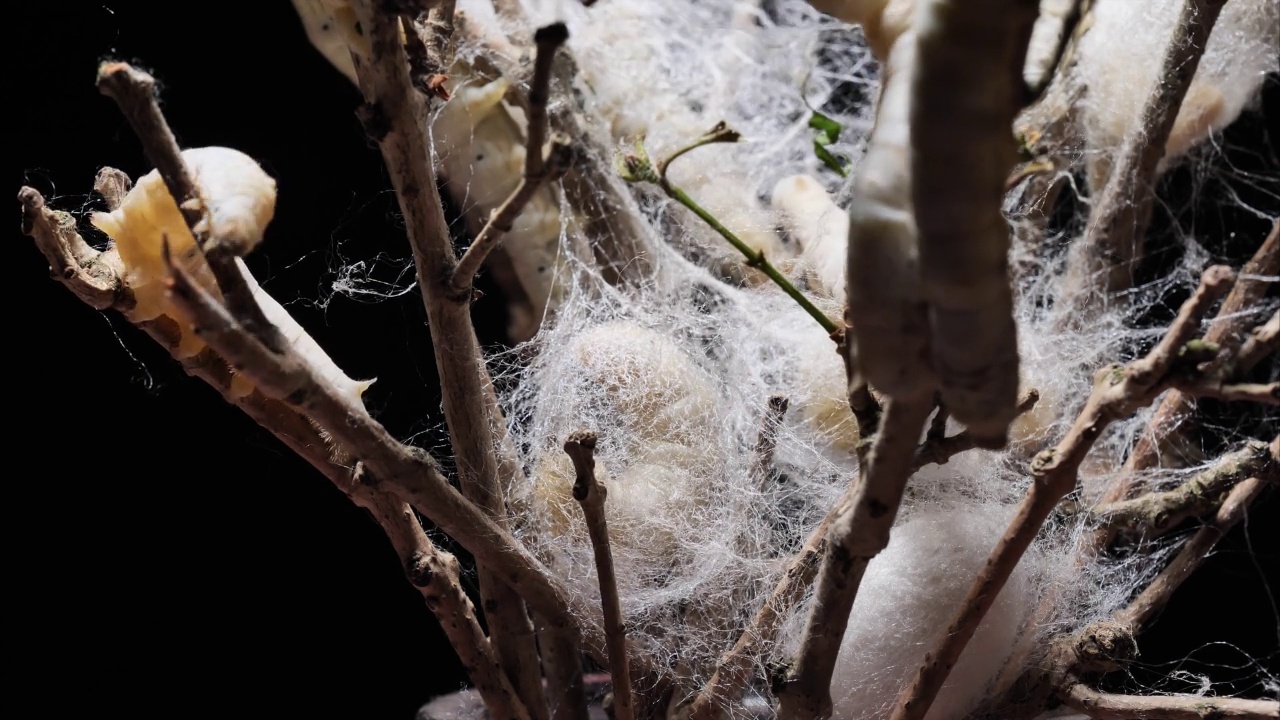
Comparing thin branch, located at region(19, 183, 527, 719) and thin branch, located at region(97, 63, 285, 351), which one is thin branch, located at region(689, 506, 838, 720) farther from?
thin branch, located at region(97, 63, 285, 351)

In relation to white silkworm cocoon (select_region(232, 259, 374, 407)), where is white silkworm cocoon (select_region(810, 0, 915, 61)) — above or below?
above

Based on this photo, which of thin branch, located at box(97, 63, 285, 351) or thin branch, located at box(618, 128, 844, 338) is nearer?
thin branch, located at box(97, 63, 285, 351)

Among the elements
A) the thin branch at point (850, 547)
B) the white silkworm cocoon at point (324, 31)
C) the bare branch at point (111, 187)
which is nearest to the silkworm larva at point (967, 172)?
the thin branch at point (850, 547)

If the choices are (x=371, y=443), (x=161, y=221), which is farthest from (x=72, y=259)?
(x=371, y=443)

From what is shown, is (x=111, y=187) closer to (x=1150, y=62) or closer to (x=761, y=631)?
(x=761, y=631)

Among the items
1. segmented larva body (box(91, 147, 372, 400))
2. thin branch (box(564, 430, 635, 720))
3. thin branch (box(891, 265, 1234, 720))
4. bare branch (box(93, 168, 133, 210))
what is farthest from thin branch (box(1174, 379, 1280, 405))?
bare branch (box(93, 168, 133, 210))

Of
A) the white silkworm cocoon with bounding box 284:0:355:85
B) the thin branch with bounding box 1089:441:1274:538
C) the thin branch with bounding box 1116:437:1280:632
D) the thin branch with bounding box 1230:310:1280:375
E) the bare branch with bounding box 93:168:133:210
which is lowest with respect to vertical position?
the thin branch with bounding box 1116:437:1280:632

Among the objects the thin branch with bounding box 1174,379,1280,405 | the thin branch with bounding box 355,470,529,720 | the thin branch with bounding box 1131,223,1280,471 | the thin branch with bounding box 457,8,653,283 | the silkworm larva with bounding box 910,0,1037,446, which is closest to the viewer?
the silkworm larva with bounding box 910,0,1037,446
